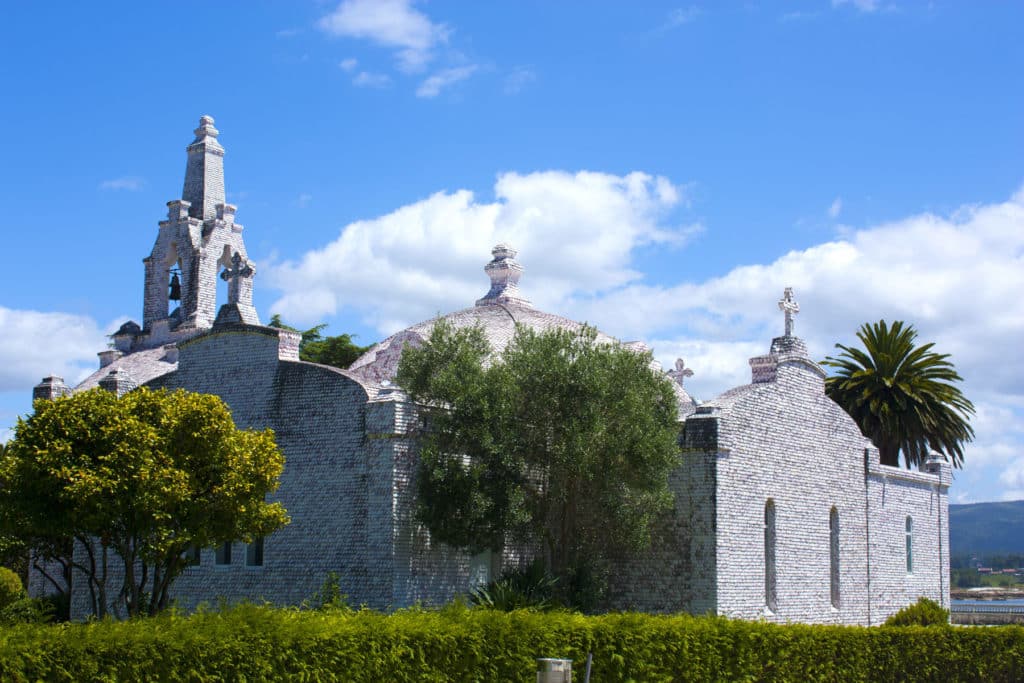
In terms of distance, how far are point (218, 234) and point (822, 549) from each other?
876 inches

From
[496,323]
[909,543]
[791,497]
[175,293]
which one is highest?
[175,293]

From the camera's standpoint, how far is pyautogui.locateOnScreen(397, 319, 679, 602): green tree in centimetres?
2541

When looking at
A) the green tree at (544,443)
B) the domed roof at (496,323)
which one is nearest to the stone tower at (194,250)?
the domed roof at (496,323)

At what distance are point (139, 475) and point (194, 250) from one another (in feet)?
66.8

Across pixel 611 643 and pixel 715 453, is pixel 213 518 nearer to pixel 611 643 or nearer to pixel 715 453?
pixel 611 643

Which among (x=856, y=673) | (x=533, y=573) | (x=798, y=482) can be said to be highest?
(x=798, y=482)

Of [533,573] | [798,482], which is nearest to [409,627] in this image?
[533,573]

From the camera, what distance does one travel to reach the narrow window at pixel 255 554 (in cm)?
2761

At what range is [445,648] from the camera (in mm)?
17078

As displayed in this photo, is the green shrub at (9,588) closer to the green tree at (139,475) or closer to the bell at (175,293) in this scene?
the green tree at (139,475)

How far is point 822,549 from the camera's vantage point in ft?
105

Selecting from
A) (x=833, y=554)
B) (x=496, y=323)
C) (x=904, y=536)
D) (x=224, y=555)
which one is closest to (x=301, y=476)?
(x=224, y=555)

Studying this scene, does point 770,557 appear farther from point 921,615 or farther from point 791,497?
point 921,615

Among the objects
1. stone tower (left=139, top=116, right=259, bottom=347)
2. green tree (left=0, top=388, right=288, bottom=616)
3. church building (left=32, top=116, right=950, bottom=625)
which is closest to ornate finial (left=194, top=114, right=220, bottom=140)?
stone tower (left=139, top=116, right=259, bottom=347)
